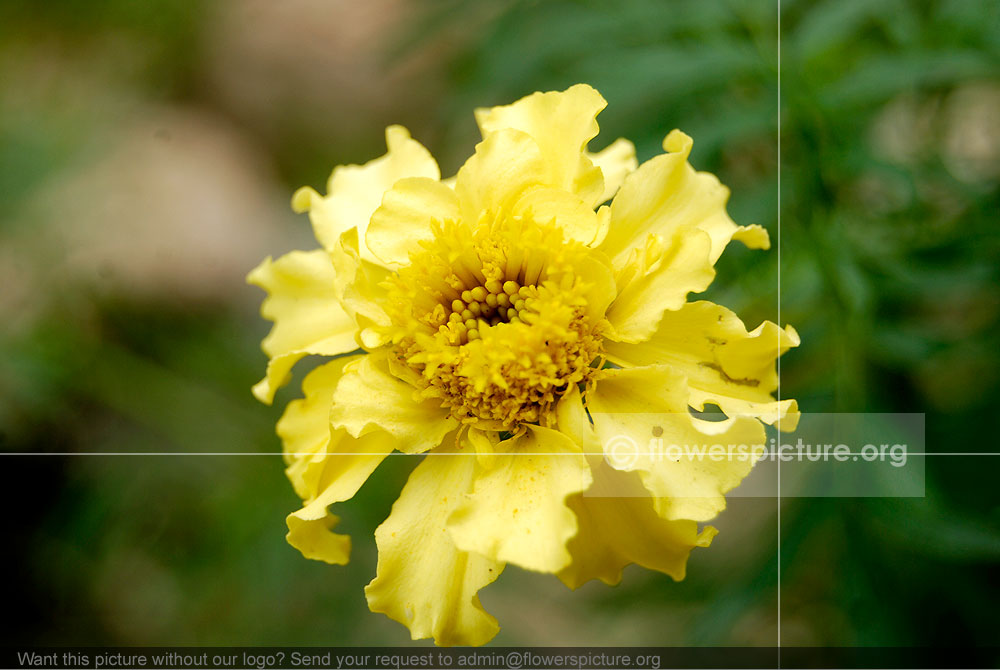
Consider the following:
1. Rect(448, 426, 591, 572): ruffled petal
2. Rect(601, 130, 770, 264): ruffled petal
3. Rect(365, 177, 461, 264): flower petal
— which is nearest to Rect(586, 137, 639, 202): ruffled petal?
Rect(601, 130, 770, 264): ruffled petal

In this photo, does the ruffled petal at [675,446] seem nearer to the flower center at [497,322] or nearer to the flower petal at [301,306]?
the flower center at [497,322]

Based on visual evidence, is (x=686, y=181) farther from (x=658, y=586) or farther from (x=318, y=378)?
(x=658, y=586)

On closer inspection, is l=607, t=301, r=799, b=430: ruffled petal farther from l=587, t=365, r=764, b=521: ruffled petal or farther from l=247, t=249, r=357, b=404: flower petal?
l=247, t=249, r=357, b=404: flower petal

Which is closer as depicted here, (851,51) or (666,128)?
(666,128)

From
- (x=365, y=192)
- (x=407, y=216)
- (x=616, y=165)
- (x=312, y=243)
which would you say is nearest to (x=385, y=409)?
(x=407, y=216)

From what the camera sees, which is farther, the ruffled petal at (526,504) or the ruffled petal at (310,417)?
the ruffled petal at (310,417)

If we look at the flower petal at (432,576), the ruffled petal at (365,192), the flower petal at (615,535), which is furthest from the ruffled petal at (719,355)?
the ruffled petal at (365,192)

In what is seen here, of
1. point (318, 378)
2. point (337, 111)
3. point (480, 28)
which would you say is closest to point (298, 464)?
point (318, 378)
